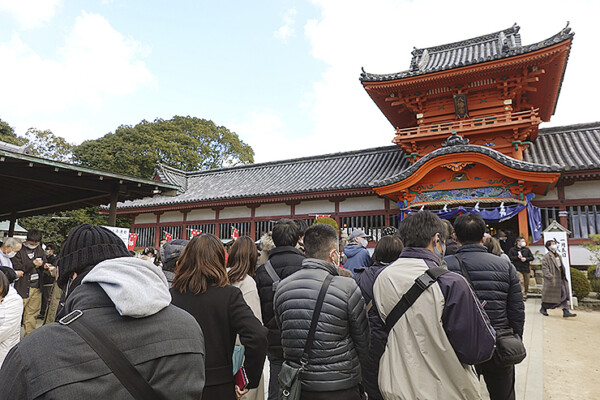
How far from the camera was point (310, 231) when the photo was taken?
9.09 feet

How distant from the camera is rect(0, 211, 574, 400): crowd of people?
1.10 meters

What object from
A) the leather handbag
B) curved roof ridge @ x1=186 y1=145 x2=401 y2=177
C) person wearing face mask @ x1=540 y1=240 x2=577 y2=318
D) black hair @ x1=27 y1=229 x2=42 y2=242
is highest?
curved roof ridge @ x1=186 y1=145 x2=401 y2=177

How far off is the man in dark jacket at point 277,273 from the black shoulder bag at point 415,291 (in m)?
1.34

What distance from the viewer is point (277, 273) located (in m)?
3.42

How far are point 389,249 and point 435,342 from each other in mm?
1542

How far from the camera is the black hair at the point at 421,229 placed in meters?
2.38

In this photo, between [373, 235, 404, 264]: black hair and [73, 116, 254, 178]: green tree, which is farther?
[73, 116, 254, 178]: green tree

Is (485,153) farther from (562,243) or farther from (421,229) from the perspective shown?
(421,229)

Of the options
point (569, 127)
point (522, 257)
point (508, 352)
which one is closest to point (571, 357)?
point (508, 352)

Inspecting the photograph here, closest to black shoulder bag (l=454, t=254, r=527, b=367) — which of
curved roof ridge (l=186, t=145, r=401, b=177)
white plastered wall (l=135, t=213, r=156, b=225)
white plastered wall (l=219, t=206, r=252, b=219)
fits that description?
white plastered wall (l=219, t=206, r=252, b=219)

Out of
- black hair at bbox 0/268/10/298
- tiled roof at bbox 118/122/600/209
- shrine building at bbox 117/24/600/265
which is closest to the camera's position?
black hair at bbox 0/268/10/298

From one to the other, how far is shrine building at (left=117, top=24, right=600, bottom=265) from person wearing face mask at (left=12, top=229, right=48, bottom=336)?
3.17m

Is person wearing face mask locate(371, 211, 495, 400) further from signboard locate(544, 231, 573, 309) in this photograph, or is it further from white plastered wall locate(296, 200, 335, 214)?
white plastered wall locate(296, 200, 335, 214)

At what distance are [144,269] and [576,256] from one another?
1266cm
